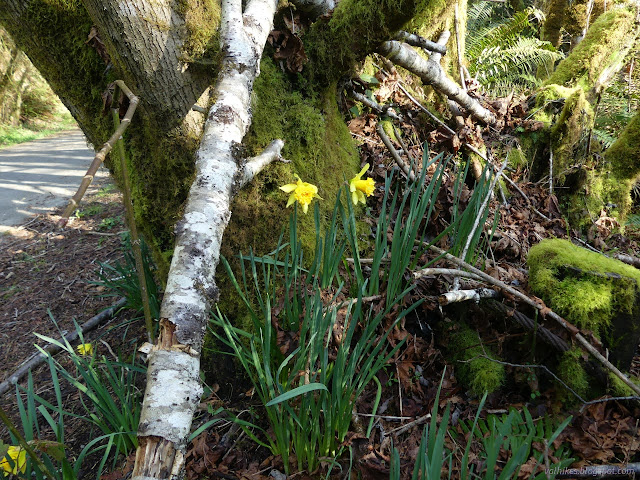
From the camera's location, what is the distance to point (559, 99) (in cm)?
369

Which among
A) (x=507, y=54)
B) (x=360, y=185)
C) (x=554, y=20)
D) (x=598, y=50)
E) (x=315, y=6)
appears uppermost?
(x=554, y=20)

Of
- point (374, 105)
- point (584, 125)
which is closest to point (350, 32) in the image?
point (374, 105)

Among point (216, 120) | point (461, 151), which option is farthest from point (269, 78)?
point (461, 151)

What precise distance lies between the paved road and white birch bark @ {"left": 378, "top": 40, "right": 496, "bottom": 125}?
3.16 meters

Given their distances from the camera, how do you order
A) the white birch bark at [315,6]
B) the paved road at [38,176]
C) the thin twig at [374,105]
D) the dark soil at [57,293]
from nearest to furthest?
the white birch bark at [315,6], the dark soil at [57,293], the thin twig at [374,105], the paved road at [38,176]

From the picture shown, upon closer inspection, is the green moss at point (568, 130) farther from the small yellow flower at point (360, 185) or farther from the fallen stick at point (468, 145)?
the small yellow flower at point (360, 185)

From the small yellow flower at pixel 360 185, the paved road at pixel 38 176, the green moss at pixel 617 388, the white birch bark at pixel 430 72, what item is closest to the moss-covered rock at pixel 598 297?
the green moss at pixel 617 388

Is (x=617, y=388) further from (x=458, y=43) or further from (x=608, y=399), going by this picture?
(x=458, y=43)

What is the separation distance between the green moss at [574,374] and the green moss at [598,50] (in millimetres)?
3293

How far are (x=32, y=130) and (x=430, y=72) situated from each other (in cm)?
1466

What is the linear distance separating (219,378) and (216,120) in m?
1.23

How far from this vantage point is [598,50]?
12.7ft

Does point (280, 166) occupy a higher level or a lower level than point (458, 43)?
A: lower

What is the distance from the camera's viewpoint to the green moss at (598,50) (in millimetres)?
3848
